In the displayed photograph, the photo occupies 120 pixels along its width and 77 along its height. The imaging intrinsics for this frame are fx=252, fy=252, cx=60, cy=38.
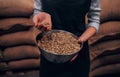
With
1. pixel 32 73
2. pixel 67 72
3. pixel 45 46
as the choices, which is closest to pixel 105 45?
pixel 32 73

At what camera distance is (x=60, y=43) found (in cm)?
121

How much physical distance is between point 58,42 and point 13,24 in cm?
86

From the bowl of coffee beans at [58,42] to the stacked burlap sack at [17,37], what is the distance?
788 millimetres

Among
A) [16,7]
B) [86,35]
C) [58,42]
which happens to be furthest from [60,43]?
[16,7]

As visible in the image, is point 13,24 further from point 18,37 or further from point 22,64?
point 22,64

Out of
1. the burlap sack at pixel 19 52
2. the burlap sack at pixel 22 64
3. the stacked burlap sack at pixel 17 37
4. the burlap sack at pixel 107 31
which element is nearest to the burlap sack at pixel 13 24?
the stacked burlap sack at pixel 17 37

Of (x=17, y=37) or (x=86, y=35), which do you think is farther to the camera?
(x=17, y=37)

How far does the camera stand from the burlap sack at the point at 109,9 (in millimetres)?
1942

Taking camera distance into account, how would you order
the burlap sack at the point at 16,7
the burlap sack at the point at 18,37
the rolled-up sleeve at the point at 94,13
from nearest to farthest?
the rolled-up sleeve at the point at 94,13
the burlap sack at the point at 16,7
the burlap sack at the point at 18,37

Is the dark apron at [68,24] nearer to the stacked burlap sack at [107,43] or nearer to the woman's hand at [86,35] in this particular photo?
the woman's hand at [86,35]

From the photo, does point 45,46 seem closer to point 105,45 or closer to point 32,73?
point 105,45

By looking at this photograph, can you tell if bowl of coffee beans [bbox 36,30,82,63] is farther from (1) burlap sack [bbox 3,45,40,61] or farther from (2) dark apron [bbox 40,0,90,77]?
(1) burlap sack [bbox 3,45,40,61]

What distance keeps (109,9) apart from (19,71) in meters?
0.95

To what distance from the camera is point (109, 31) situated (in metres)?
2.02
